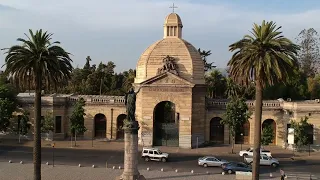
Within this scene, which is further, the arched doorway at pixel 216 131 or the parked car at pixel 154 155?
the arched doorway at pixel 216 131

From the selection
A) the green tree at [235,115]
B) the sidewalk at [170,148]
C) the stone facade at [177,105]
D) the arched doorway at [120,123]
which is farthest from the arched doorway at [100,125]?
the green tree at [235,115]

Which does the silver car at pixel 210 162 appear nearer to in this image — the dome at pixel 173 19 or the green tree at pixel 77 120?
the green tree at pixel 77 120

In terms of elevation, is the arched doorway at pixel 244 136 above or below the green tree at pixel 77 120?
below

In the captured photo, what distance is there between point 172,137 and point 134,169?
23.3 m

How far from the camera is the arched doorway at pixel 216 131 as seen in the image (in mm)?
56781

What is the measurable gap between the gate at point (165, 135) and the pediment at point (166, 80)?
5.90m

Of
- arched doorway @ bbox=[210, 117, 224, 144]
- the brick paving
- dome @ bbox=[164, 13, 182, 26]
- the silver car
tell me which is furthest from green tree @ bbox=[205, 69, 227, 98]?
the brick paving

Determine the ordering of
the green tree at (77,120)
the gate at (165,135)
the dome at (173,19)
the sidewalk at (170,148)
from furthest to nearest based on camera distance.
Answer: the dome at (173,19), the gate at (165,135), the green tree at (77,120), the sidewalk at (170,148)

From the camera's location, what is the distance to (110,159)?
149 feet

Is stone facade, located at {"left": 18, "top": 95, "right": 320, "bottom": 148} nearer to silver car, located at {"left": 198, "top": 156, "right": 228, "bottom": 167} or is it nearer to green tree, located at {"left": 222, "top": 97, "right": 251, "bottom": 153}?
green tree, located at {"left": 222, "top": 97, "right": 251, "bottom": 153}

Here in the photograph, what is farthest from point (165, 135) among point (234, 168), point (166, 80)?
point (234, 168)

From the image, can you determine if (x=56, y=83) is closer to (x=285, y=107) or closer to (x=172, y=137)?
(x=172, y=137)

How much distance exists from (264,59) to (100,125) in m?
35.1

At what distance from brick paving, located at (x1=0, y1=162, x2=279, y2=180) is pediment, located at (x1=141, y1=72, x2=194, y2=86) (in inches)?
626
